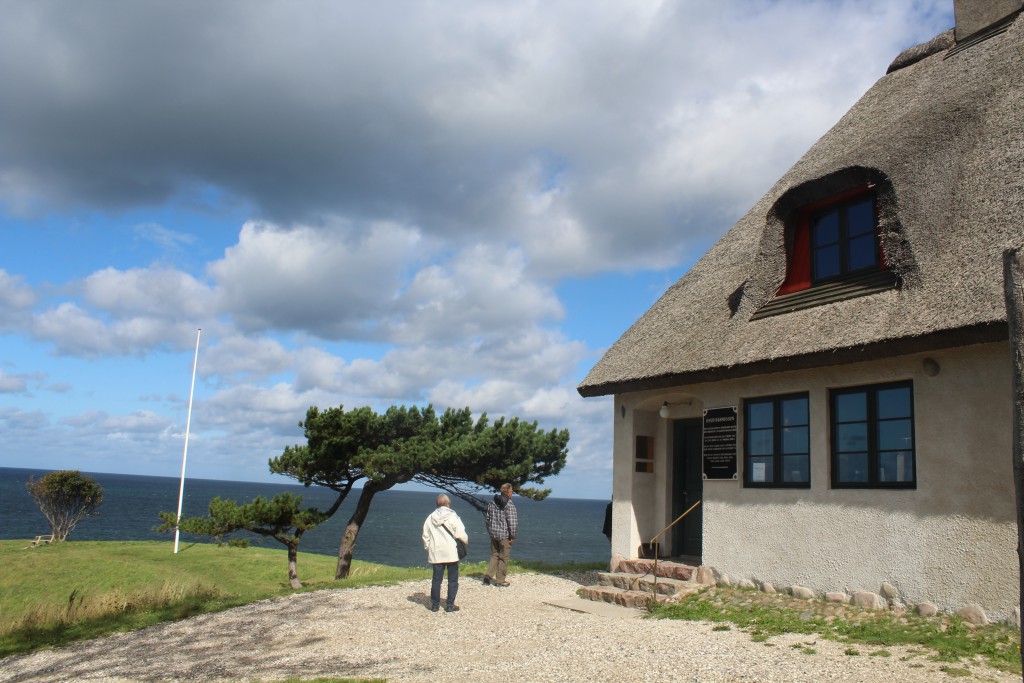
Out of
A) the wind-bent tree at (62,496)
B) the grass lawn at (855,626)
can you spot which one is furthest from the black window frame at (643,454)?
the wind-bent tree at (62,496)

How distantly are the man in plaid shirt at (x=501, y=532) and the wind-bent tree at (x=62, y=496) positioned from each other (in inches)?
1373

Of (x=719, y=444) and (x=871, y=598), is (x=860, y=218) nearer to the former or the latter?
(x=719, y=444)

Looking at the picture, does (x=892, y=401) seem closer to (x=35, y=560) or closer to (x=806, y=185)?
(x=806, y=185)

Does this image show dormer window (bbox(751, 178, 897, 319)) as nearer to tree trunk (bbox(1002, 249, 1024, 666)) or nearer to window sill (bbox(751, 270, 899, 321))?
window sill (bbox(751, 270, 899, 321))

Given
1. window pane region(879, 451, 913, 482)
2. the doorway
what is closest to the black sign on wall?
the doorway

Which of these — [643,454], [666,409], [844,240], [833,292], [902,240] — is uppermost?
[844,240]

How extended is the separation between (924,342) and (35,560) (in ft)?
96.3

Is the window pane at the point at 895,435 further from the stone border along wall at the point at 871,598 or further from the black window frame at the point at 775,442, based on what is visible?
the stone border along wall at the point at 871,598

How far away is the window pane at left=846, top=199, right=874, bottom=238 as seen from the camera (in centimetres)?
991

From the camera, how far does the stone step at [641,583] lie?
1023cm

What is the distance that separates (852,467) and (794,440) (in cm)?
90

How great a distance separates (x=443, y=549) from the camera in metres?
10.3

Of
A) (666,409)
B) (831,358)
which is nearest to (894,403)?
(831,358)

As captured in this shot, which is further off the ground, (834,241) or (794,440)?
(834,241)
